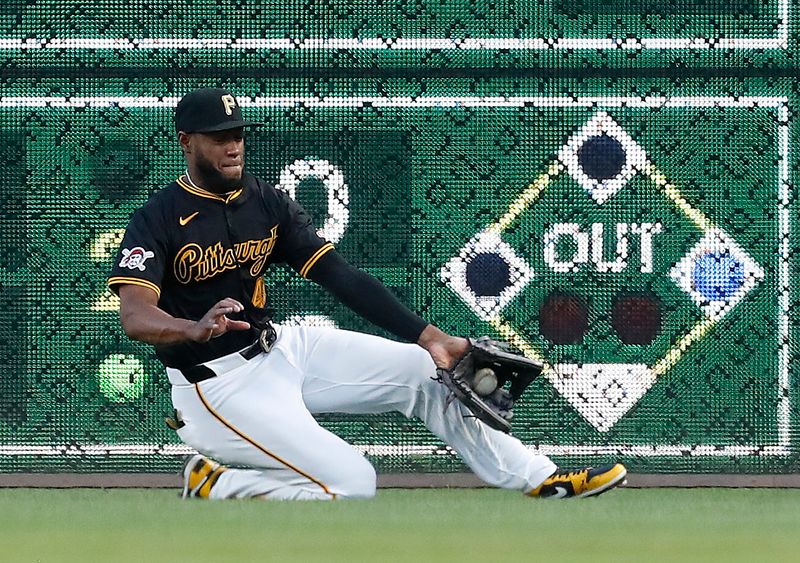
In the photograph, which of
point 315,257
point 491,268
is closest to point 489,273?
point 491,268

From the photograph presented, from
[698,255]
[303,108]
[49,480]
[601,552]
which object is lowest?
[49,480]

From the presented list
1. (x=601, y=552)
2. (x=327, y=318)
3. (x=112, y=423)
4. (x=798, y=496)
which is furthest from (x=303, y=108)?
(x=601, y=552)

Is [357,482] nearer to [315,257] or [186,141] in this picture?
[315,257]

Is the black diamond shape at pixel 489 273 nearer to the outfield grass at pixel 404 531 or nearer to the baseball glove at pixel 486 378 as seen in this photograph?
the outfield grass at pixel 404 531

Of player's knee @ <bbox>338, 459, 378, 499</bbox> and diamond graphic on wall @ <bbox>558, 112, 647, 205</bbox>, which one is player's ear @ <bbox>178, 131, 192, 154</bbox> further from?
diamond graphic on wall @ <bbox>558, 112, 647, 205</bbox>

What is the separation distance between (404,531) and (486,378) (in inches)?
37.1

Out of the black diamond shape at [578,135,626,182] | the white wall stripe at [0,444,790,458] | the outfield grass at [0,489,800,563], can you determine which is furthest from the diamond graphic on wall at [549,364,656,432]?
the black diamond shape at [578,135,626,182]

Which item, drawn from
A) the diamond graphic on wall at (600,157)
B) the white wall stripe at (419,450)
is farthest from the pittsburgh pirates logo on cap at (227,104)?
the white wall stripe at (419,450)

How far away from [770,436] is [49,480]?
10.7 ft

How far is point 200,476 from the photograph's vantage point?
6.13 m

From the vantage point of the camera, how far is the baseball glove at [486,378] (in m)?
5.73

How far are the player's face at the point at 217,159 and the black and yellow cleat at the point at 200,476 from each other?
103cm

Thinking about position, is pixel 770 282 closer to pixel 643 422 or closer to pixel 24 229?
pixel 643 422

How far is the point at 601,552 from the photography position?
451cm
